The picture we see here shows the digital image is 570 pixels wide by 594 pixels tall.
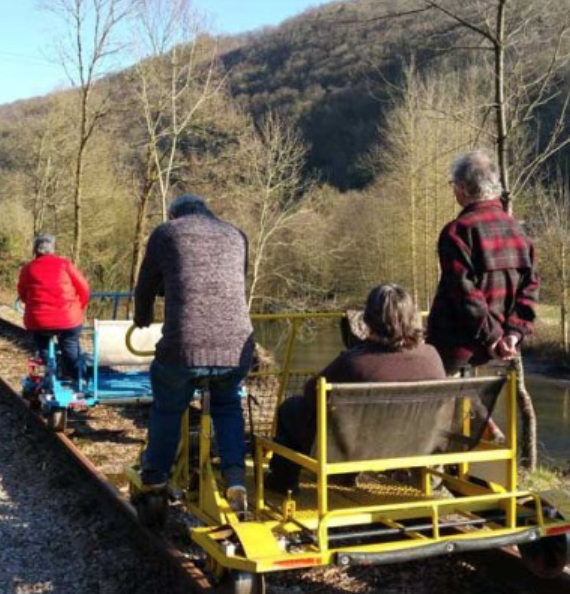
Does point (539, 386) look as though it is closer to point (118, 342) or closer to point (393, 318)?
point (118, 342)

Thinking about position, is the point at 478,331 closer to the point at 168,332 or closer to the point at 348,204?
the point at 168,332

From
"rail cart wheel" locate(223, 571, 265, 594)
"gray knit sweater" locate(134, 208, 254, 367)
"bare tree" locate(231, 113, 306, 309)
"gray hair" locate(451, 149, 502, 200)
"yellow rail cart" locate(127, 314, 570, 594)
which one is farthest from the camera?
"bare tree" locate(231, 113, 306, 309)

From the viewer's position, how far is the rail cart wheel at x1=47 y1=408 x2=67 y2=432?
8.47 metres

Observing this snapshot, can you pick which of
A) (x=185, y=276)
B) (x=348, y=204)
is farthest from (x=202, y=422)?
(x=348, y=204)

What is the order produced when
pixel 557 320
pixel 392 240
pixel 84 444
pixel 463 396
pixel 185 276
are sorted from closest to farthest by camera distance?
pixel 463 396
pixel 185 276
pixel 84 444
pixel 557 320
pixel 392 240

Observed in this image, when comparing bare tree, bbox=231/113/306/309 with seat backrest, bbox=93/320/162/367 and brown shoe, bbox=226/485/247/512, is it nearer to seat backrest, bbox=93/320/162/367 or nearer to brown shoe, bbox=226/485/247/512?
seat backrest, bbox=93/320/162/367

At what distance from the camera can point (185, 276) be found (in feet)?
15.5

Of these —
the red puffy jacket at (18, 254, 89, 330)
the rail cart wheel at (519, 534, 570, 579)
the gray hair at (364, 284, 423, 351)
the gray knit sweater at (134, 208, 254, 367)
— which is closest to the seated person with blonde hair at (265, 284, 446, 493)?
the gray hair at (364, 284, 423, 351)

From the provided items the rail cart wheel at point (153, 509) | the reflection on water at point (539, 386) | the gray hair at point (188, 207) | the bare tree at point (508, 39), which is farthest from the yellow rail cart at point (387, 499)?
the reflection on water at point (539, 386)

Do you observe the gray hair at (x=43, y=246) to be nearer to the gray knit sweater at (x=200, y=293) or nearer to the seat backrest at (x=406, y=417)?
the gray knit sweater at (x=200, y=293)

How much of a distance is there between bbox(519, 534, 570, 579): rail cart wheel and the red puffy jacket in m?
5.69

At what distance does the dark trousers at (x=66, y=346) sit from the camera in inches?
358

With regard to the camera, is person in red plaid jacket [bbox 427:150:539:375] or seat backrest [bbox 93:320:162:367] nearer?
person in red plaid jacket [bbox 427:150:539:375]

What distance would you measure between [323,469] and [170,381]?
1.20m
